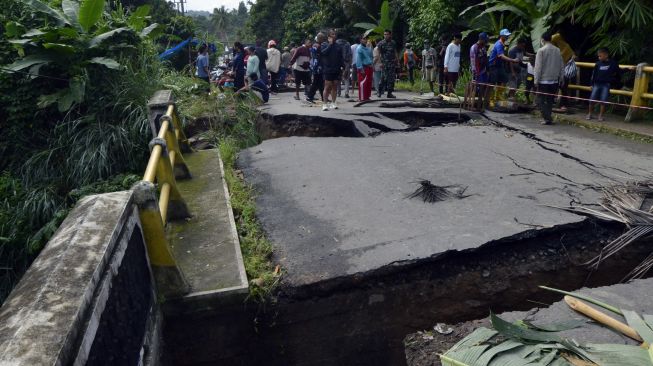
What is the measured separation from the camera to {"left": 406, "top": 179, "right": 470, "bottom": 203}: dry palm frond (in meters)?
4.74

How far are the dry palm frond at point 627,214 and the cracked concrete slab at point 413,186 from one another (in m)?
0.17

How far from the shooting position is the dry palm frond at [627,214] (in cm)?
375

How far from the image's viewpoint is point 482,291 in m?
3.69

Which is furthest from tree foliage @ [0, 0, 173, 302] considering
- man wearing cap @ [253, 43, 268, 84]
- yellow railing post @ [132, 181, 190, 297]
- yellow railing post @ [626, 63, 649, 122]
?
yellow railing post @ [626, 63, 649, 122]

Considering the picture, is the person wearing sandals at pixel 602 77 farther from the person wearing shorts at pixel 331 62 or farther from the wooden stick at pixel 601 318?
the wooden stick at pixel 601 318

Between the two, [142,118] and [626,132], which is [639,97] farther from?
[142,118]

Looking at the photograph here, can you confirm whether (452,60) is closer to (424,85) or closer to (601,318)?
(424,85)

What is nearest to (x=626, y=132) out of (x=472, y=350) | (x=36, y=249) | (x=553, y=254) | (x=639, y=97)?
(x=639, y=97)

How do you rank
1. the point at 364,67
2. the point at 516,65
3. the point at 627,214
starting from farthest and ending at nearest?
1. the point at 364,67
2. the point at 516,65
3. the point at 627,214

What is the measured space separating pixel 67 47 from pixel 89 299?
5.89 m

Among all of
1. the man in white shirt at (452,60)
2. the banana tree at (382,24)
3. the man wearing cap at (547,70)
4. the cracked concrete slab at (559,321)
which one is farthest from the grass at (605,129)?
the banana tree at (382,24)

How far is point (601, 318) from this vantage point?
260cm

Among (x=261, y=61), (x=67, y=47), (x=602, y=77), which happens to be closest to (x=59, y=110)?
(x=67, y=47)

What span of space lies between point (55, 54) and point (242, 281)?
17.7ft
